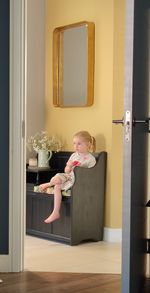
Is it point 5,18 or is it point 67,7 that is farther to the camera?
point 67,7

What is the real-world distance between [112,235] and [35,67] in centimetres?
180

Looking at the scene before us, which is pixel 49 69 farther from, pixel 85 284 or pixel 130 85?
pixel 130 85

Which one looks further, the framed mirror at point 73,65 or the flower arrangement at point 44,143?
the flower arrangement at point 44,143

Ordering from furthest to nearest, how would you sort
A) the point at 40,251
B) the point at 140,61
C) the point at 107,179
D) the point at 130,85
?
1. the point at 107,179
2. the point at 40,251
3. the point at 140,61
4. the point at 130,85

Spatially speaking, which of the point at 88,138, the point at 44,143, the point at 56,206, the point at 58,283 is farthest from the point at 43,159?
the point at 58,283

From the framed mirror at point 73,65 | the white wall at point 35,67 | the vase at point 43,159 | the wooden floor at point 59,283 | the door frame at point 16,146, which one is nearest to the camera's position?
the wooden floor at point 59,283

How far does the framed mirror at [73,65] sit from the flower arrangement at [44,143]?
0.33 meters

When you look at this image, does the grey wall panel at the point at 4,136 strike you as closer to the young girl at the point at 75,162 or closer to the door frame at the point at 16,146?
the door frame at the point at 16,146

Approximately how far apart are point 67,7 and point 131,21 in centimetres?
274

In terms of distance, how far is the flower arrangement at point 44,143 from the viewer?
194 inches

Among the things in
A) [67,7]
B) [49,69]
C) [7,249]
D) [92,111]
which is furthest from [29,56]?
[7,249]

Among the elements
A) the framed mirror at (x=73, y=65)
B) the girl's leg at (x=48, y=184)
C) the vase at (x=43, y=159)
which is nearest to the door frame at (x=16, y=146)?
the girl's leg at (x=48, y=184)

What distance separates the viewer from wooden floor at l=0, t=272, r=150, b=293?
2969 millimetres

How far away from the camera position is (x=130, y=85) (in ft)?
7.54
